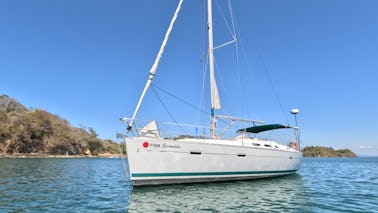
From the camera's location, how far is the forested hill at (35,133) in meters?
72.4

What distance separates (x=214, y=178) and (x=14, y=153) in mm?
75101

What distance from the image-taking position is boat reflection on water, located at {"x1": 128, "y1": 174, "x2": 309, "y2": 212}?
29.8 feet

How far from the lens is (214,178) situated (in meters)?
14.9

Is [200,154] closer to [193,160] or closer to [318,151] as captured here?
[193,160]

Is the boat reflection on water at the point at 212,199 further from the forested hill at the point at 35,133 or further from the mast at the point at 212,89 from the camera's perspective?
the forested hill at the point at 35,133

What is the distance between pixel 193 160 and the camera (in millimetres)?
13844

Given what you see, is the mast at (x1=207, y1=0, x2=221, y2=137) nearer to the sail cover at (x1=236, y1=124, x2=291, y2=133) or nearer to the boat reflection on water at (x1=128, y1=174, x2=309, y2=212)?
the sail cover at (x1=236, y1=124, x2=291, y2=133)

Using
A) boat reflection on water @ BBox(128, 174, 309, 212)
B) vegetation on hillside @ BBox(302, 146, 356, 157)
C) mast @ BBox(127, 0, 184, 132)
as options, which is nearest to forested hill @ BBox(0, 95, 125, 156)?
mast @ BBox(127, 0, 184, 132)

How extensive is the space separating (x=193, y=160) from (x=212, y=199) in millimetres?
3408

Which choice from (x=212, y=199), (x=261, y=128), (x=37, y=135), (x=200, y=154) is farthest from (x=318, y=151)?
(x=212, y=199)

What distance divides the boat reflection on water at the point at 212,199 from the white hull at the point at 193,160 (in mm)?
603

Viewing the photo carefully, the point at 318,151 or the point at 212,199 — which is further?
the point at 318,151

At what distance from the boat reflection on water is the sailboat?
28.5 inches

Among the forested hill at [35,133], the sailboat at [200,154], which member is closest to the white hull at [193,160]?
the sailboat at [200,154]
